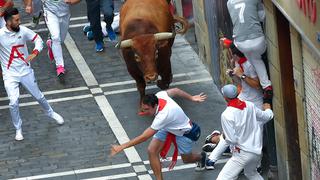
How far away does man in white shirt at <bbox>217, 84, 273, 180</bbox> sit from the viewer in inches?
583

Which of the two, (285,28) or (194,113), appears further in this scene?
(194,113)

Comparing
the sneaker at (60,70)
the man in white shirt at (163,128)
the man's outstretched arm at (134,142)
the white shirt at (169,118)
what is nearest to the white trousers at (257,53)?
the man in white shirt at (163,128)

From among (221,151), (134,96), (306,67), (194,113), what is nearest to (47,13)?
(134,96)

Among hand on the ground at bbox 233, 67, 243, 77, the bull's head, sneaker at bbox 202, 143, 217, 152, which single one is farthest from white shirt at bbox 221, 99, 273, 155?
the bull's head

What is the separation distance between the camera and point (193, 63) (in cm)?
2181

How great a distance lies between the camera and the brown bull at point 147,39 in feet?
62.3

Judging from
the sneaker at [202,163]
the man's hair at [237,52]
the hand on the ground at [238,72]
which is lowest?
the sneaker at [202,163]

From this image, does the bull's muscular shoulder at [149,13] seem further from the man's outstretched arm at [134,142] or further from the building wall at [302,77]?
the man's outstretched arm at [134,142]

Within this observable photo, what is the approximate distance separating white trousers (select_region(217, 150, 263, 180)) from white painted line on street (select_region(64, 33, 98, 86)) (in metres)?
6.27

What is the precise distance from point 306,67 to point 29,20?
12121 mm

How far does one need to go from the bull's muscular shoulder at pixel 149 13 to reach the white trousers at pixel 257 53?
3638 mm

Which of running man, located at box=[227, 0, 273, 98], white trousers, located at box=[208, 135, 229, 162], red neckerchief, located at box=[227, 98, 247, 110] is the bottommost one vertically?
white trousers, located at box=[208, 135, 229, 162]

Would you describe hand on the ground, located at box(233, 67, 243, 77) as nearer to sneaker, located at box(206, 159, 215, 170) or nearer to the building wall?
the building wall

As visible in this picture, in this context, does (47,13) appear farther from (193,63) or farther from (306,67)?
(306,67)
